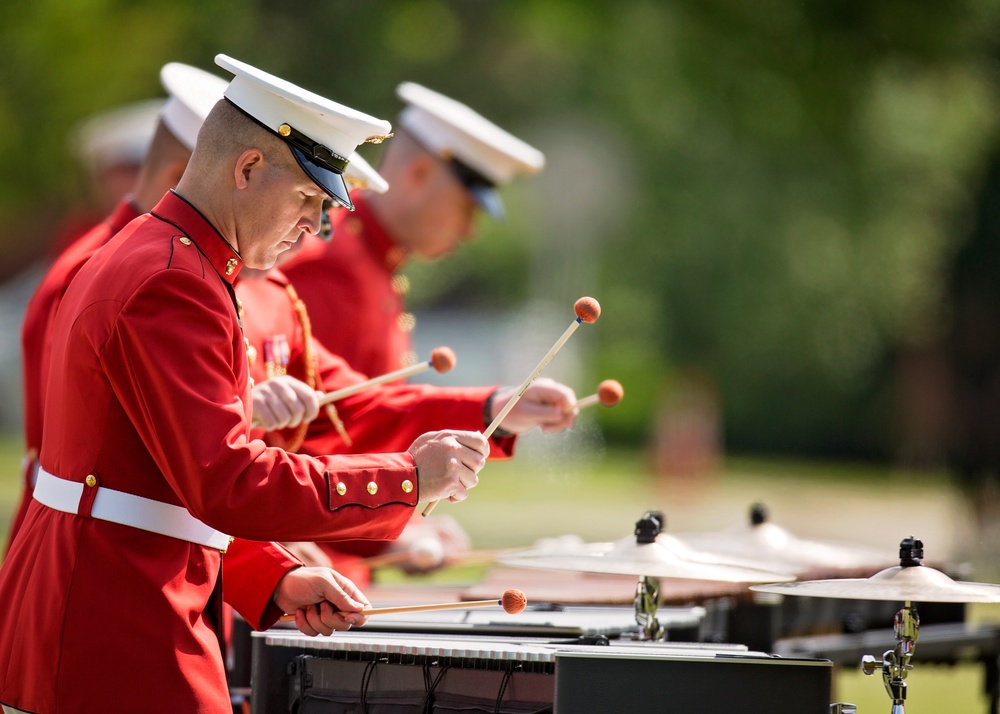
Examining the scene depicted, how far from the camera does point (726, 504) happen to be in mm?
14297

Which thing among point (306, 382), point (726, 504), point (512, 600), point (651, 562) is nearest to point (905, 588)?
point (651, 562)

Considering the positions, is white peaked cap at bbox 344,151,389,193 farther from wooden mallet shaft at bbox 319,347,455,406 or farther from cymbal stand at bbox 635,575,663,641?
cymbal stand at bbox 635,575,663,641

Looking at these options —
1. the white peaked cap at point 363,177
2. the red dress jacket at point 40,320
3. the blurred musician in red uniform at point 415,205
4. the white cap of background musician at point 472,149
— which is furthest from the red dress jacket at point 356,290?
the red dress jacket at point 40,320

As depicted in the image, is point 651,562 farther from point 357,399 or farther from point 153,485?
point 153,485

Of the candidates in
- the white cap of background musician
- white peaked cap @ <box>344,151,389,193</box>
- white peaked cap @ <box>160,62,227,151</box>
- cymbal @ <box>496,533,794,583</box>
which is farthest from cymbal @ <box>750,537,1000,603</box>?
the white cap of background musician

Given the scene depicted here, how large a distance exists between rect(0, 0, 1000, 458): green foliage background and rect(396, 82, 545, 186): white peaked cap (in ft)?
25.4

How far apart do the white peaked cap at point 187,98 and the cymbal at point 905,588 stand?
66.3 inches

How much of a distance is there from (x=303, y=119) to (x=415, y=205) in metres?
2.37

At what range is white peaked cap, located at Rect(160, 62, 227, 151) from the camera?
10.7 feet

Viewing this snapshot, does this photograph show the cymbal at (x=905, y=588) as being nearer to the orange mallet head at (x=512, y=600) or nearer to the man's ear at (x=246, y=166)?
the orange mallet head at (x=512, y=600)

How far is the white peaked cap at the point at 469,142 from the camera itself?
459cm

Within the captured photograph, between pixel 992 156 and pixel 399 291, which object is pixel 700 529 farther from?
pixel 992 156

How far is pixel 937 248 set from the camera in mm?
20016

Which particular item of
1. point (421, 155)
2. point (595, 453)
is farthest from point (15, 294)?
point (421, 155)
